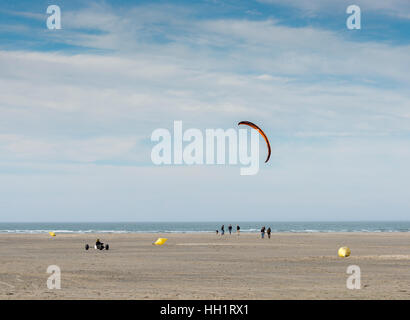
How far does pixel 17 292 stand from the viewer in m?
16.2

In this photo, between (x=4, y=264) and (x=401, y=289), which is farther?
(x=4, y=264)

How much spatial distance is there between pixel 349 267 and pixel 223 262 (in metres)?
6.34

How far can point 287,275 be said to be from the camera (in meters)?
21.1
